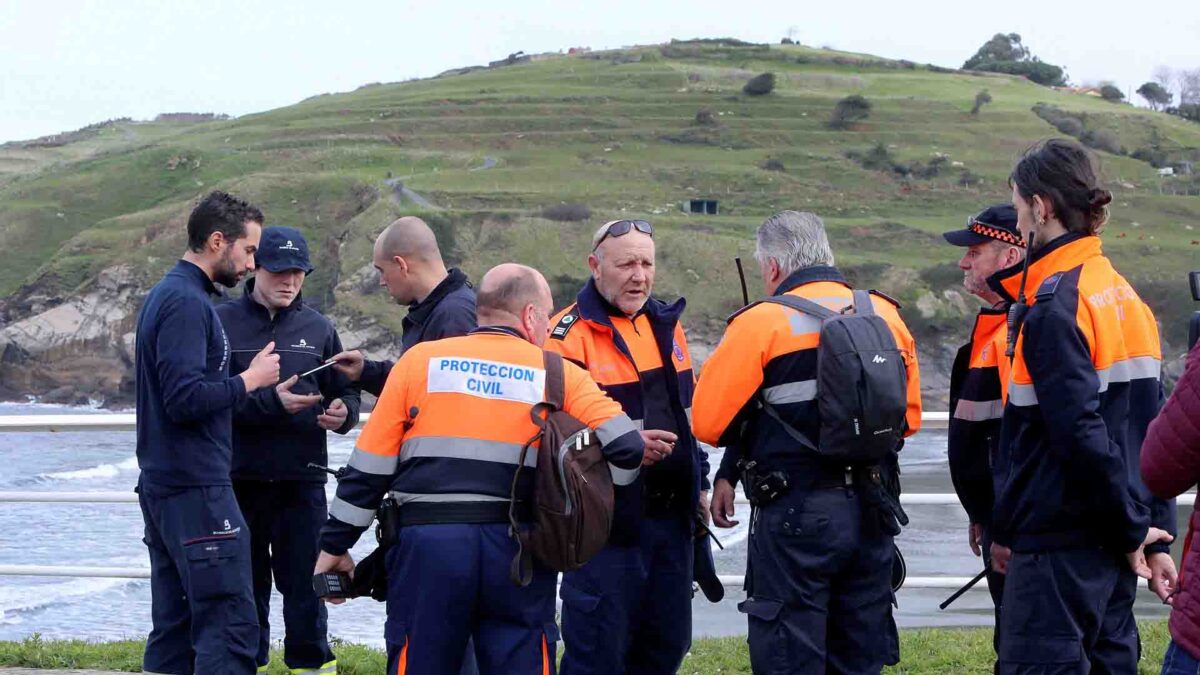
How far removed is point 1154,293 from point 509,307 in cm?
7223

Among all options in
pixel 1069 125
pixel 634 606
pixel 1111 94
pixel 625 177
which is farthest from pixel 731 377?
pixel 1111 94

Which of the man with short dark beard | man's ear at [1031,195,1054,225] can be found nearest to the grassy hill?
the man with short dark beard

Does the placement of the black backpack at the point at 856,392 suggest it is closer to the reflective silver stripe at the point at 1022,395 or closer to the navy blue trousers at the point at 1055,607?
the reflective silver stripe at the point at 1022,395

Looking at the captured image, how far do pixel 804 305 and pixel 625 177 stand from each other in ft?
309

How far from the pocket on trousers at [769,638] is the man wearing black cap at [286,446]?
213cm

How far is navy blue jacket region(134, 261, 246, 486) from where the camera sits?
493 cm

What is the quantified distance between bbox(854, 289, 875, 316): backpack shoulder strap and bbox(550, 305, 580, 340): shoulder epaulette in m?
1.04

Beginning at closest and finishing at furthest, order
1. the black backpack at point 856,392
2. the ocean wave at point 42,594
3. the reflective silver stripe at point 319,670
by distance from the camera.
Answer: the black backpack at point 856,392
the reflective silver stripe at point 319,670
the ocean wave at point 42,594

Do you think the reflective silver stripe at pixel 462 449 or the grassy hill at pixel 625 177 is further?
the grassy hill at pixel 625 177

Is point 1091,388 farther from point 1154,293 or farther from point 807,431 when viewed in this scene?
point 1154,293

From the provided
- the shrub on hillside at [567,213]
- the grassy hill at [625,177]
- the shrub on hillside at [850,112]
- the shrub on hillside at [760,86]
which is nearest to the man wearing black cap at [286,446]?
the grassy hill at [625,177]

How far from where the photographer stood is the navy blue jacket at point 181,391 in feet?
16.2

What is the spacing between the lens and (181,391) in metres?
4.91

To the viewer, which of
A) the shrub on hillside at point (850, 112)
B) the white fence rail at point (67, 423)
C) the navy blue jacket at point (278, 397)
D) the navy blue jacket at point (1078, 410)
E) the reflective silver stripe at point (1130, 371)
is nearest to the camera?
the navy blue jacket at point (1078, 410)
